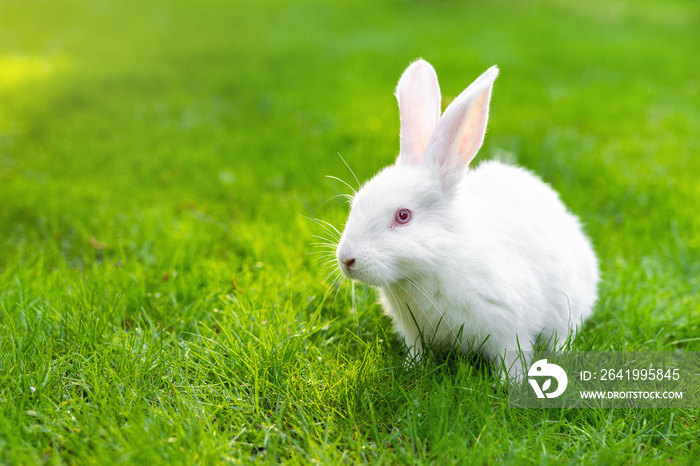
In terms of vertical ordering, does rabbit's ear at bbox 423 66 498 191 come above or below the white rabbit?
above

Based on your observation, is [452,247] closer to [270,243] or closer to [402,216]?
[402,216]

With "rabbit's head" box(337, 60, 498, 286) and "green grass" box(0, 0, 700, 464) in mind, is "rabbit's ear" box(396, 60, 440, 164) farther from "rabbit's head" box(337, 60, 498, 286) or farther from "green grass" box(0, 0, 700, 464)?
"green grass" box(0, 0, 700, 464)

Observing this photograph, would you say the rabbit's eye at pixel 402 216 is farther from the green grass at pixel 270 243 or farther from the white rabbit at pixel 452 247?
the green grass at pixel 270 243

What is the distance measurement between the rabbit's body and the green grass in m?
0.21

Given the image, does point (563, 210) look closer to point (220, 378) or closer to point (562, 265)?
point (562, 265)

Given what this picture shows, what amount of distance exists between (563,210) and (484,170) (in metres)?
0.53

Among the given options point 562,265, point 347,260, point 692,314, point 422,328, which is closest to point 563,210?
point 562,265

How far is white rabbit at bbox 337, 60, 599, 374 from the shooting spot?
8.84 ft

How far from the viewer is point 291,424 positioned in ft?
8.24

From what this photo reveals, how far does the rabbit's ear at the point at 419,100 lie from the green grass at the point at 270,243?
1041 mm

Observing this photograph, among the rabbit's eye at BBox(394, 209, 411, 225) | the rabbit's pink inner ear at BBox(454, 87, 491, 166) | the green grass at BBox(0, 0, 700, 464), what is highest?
the rabbit's pink inner ear at BBox(454, 87, 491, 166)

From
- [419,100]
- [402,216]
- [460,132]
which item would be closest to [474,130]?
[460,132]

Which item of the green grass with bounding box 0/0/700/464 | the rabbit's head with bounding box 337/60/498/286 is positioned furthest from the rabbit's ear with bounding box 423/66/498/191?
the green grass with bounding box 0/0/700/464

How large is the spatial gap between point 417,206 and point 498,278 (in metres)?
0.53
